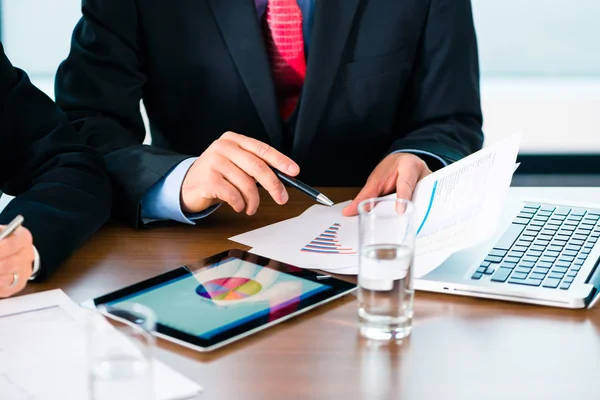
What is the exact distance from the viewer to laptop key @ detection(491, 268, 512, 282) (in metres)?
1.08

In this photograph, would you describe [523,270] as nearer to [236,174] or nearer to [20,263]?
[236,174]

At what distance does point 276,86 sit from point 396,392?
110 cm

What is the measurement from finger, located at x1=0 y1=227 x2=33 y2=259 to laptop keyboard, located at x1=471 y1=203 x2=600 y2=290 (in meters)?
0.59

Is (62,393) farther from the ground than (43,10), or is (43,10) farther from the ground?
(62,393)

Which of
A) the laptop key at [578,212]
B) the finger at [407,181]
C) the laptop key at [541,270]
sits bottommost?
the laptop key at [578,212]

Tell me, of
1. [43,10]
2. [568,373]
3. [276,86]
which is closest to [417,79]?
[276,86]

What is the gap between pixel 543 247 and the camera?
1199 mm

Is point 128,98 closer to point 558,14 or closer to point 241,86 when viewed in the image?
point 241,86

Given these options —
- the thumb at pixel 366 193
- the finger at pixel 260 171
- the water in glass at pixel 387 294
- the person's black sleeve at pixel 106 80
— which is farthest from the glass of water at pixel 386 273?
the person's black sleeve at pixel 106 80

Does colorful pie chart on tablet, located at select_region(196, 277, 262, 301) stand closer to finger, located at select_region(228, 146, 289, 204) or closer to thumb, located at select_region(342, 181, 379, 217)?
finger, located at select_region(228, 146, 289, 204)

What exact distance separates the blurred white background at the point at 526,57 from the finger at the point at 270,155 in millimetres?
2136

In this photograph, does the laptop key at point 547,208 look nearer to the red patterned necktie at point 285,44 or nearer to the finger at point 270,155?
the finger at point 270,155

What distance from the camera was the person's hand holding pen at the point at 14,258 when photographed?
105 centimetres

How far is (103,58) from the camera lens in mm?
1650
